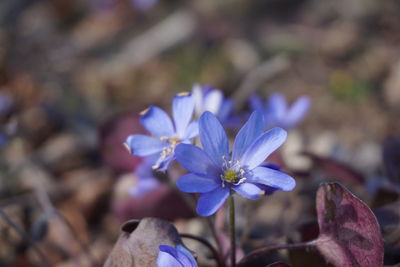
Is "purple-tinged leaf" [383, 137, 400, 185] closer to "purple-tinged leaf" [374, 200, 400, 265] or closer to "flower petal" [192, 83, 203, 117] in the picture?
"purple-tinged leaf" [374, 200, 400, 265]

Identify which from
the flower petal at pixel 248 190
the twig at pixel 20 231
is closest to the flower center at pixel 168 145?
the flower petal at pixel 248 190

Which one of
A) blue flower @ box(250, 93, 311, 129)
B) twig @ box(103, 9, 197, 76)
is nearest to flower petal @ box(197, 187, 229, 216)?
blue flower @ box(250, 93, 311, 129)

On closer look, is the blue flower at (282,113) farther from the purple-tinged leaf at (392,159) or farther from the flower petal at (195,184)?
the flower petal at (195,184)

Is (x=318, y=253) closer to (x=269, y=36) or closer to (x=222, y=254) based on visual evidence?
(x=222, y=254)

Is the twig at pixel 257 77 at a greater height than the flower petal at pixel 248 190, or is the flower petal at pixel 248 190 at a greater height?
the flower petal at pixel 248 190

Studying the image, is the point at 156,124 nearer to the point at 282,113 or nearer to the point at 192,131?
the point at 192,131
